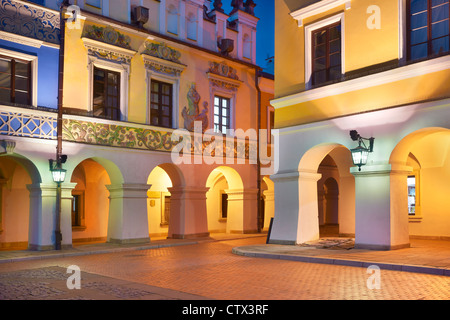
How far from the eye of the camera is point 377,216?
13539 mm

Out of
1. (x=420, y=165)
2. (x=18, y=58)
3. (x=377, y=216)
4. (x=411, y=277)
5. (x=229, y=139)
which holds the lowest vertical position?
(x=411, y=277)

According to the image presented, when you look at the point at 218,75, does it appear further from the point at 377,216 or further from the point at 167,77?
the point at 377,216

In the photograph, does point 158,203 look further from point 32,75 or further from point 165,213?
point 32,75

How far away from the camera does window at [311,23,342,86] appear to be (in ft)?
49.5

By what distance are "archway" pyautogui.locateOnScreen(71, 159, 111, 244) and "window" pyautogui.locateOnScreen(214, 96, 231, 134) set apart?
5.70 metres

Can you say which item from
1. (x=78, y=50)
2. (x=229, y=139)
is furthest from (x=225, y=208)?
(x=78, y=50)

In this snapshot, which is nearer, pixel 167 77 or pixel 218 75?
pixel 167 77

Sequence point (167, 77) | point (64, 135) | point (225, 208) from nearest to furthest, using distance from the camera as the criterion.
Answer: point (64, 135) → point (167, 77) → point (225, 208)

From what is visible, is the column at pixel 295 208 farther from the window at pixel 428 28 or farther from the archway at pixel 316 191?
the window at pixel 428 28

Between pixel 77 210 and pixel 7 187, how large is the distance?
3.27 m

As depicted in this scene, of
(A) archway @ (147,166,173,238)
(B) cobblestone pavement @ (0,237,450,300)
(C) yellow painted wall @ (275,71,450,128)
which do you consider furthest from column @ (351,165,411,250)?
(A) archway @ (147,166,173,238)

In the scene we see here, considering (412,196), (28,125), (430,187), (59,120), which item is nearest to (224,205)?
(412,196)

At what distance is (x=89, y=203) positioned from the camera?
21.1 m

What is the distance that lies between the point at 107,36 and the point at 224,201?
1152 cm
